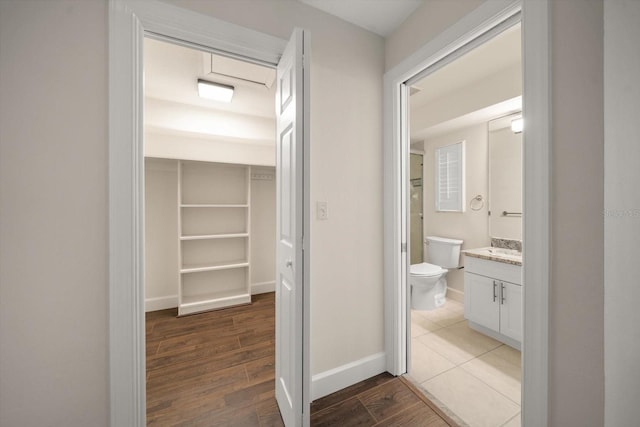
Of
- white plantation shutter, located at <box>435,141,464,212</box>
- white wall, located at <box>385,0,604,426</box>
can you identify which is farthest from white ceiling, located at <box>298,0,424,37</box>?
white plantation shutter, located at <box>435,141,464,212</box>

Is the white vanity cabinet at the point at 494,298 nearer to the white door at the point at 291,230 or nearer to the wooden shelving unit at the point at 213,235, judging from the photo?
the white door at the point at 291,230

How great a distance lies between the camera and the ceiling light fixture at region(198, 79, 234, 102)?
2328 millimetres

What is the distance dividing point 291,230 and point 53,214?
1.01 meters

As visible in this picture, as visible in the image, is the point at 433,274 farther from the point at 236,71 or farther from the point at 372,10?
the point at 236,71

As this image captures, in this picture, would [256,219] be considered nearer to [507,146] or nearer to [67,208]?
[67,208]

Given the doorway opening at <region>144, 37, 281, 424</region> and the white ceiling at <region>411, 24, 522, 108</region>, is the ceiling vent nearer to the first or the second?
the doorway opening at <region>144, 37, 281, 424</region>

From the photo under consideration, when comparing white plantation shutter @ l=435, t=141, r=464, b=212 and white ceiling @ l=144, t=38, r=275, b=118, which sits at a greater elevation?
white ceiling @ l=144, t=38, r=275, b=118

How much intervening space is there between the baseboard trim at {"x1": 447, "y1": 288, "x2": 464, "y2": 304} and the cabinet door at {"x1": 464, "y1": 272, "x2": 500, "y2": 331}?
0.75m

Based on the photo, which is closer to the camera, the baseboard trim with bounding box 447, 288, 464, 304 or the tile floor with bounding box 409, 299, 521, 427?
the tile floor with bounding box 409, 299, 521, 427

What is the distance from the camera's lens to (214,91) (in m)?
2.45

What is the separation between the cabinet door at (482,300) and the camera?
2.18m

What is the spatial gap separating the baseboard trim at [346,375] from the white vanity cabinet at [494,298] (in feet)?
3.91

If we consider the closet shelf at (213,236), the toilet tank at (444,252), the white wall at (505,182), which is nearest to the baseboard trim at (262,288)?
the closet shelf at (213,236)

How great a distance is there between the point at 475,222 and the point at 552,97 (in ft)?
7.64
